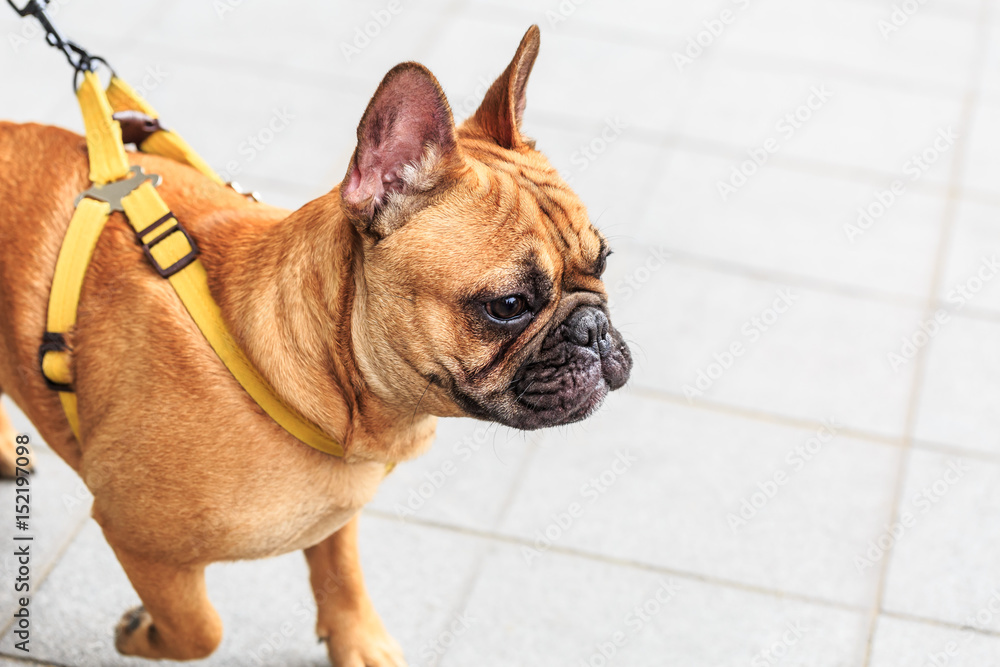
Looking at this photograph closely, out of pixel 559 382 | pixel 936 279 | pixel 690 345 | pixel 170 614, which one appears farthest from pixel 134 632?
pixel 936 279

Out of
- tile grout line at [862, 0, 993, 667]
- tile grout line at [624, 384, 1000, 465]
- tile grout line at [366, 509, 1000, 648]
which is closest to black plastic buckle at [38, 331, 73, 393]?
tile grout line at [366, 509, 1000, 648]

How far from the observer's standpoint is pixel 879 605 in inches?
164

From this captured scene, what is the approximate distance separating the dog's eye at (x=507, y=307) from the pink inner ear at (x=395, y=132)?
399 millimetres

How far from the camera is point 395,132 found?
2639mm

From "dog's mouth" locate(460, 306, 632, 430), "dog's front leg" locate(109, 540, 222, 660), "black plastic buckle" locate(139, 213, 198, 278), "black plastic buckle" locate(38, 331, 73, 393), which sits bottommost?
"dog's front leg" locate(109, 540, 222, 660)

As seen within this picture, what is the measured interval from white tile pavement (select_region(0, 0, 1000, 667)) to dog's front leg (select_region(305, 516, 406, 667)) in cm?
18

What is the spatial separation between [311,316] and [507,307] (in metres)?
0.56

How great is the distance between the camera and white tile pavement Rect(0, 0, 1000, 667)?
Answer: 4090 mm

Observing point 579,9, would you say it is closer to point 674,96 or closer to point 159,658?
point 674,96

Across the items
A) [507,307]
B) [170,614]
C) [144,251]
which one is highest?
[144,251]

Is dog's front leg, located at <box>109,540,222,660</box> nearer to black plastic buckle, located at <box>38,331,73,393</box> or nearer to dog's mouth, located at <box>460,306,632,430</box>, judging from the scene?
black plastic buckle, located at <box>38,331,73,393</box>

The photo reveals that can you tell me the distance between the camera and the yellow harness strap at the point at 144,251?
294 centimetres

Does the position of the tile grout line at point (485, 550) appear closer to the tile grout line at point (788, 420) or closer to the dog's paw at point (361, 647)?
the dog's paw at point (361, 647)

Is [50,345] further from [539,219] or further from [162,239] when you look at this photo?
[539,219]
